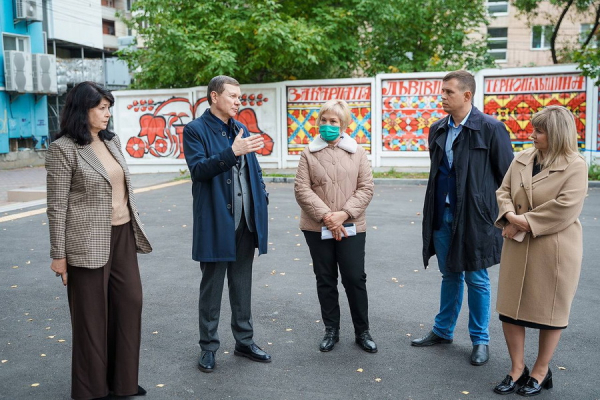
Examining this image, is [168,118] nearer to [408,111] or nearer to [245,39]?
[245,39]

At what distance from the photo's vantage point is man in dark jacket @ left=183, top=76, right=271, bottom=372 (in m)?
4.45

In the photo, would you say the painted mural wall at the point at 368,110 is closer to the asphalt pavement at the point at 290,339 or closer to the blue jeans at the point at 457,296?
the asphalt pavement at the point at 290,339

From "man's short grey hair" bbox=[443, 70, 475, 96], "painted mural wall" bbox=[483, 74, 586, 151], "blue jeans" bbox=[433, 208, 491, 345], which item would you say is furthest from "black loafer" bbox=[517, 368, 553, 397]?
"painted mural wall" bbox=[483, 74, 586, 151]

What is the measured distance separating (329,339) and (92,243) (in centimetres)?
199

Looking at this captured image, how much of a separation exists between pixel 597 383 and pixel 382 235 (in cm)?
526

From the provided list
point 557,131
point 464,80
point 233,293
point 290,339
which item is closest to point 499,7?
point 464,80

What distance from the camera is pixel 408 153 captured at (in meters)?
18.2

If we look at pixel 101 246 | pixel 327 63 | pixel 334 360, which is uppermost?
pixel 327 63

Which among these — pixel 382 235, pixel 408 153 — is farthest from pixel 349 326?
pixel 408 153

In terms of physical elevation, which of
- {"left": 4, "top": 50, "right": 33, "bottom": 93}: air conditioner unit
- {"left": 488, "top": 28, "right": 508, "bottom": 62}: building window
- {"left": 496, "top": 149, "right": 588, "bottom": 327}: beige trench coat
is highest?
{"left": 488, "top": 28, "right": 508, "bottom": 62}: building window

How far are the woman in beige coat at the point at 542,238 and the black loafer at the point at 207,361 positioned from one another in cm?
188

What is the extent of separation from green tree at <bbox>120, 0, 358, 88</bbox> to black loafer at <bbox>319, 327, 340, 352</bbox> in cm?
1336

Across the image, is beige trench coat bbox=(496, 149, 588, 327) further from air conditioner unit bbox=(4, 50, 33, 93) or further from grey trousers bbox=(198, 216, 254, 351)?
air conditioner unit bbox=(4, 50, 33, 93)

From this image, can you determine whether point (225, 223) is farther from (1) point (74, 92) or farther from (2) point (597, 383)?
(2) point (597, 383)
